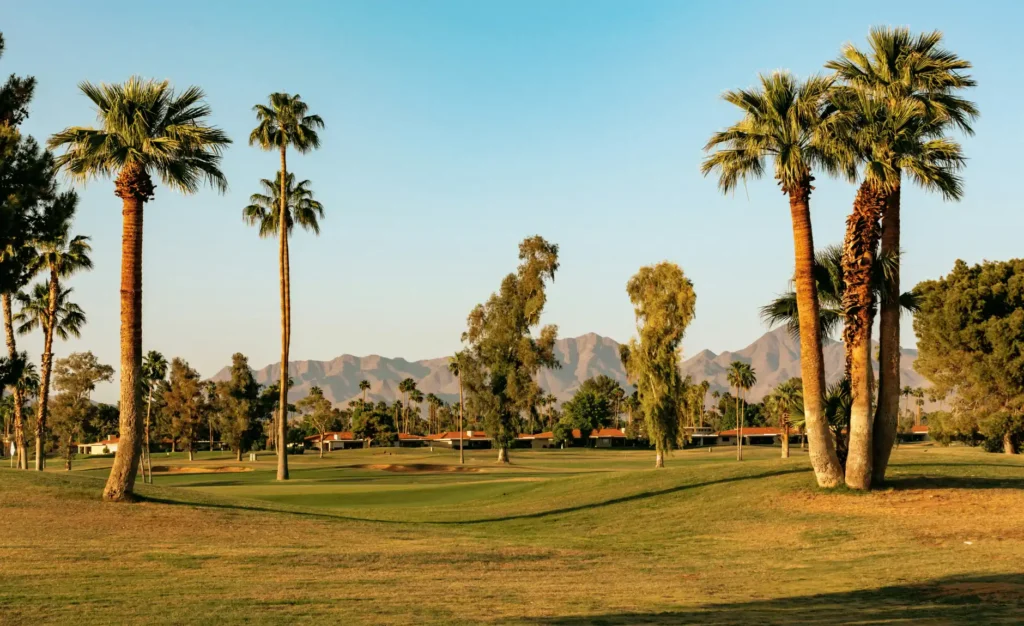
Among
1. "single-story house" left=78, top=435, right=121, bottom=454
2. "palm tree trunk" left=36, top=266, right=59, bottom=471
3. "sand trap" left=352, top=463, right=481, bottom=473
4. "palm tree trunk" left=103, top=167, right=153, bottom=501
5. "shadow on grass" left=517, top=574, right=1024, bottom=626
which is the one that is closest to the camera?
"shadow on grass" left=517, top=574, right=1024, bottom=626

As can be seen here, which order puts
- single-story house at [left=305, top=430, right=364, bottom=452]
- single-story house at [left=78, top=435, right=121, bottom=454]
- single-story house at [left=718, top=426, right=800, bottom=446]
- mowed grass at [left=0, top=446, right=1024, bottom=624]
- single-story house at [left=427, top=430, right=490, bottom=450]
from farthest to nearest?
single-story house at [left=427, top=430, right=490, bottom=450] → single-story house at [left=305, top=430, right=364, bottom=452] → single-story house at [left=718, top=426, right=800, bottom=446] → single-story house at [left=78, top=435, right=121, bottom=454] → mowed grass at [left=0, top=446, right=1024, bottom=624]

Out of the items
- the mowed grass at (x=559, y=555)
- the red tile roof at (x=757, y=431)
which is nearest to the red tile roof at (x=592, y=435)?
the red tile roof at (x=757, y=431)

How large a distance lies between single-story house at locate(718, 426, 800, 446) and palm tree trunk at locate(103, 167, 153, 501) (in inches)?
6082

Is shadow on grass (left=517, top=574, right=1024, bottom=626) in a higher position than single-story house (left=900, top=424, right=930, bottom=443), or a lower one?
higher

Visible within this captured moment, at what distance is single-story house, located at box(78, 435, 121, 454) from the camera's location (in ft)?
549

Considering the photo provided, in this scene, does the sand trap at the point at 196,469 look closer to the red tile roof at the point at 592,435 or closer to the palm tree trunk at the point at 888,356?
the palm tree trunk at the point at 888,356

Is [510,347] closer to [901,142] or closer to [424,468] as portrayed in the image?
[424,468]

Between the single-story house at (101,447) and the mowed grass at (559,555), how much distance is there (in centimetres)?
14466

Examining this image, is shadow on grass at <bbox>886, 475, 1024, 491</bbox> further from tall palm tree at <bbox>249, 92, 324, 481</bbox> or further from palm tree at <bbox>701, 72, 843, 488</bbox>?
tall palm tree at <bbox>249, 92, 324, 481</bbox>

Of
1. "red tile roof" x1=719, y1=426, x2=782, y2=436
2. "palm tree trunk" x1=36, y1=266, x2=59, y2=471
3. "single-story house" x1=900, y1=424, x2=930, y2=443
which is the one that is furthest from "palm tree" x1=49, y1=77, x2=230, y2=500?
"single-story house" x1=900, y1=424, x2=930, y2=443

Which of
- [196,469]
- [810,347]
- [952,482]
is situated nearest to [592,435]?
[196,469]

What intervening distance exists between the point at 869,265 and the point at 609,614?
65.2 feet

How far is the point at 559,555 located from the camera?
22203mm

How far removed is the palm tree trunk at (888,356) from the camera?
3059cm
